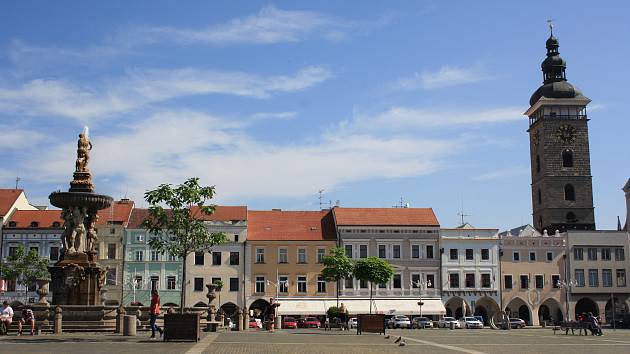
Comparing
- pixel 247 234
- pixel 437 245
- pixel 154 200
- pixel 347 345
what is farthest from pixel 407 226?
pixel 347 345

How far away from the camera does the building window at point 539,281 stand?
76.6m

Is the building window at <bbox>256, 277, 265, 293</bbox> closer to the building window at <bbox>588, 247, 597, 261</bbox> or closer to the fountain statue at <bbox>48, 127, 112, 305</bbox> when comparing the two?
the building window at <bbox>588, 247, 597, 261</bbox>

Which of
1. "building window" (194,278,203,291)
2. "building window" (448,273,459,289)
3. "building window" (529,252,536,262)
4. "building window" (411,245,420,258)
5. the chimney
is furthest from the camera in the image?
the chimney

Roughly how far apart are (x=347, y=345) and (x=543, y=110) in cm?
7639

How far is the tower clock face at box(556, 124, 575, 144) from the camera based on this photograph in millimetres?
97000

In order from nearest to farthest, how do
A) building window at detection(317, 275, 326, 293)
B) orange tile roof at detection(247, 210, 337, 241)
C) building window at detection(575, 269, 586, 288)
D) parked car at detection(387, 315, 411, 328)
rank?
parked car at detection(387, 315, 411, 328) < building window at detection(317, 275, 326, 293) < orange tile roof at detection(247, 210, 337, 241) < building window at detection(575, 269, 586, 288)

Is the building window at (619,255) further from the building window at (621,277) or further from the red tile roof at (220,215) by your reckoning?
the red tile roof at (220,215)

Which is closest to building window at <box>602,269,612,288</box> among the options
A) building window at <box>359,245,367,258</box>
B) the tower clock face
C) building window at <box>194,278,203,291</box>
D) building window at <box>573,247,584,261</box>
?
building window at <box>573,247,584,261</box>

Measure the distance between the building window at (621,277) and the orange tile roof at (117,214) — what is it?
4680 cm

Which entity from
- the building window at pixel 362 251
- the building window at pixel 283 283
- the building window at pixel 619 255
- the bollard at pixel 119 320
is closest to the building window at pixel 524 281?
the building window at pixel 619 255

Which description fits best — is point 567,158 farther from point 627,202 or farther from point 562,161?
point 627,202

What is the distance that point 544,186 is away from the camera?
317 ft

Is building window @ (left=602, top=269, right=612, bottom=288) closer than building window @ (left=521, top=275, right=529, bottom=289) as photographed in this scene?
No

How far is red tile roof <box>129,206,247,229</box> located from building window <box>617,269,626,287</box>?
3618cm
